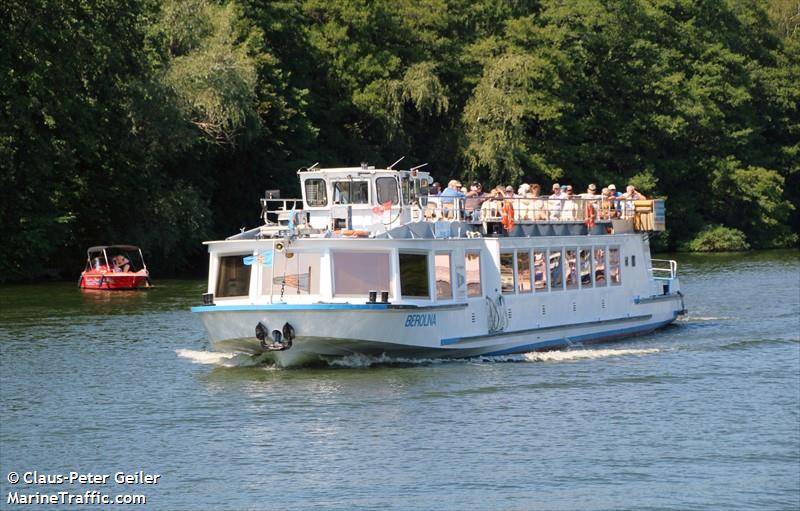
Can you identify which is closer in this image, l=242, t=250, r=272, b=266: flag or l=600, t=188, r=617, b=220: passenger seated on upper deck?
l=242, t=250, r=272, b=266: flag

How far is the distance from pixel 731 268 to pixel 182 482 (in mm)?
50054

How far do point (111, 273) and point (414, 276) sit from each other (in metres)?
25.9

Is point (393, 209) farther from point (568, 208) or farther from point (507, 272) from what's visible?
point (568, 208)

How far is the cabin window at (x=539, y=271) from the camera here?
121 feet

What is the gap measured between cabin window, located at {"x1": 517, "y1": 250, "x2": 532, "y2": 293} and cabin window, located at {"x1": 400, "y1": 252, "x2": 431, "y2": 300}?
3.89 m

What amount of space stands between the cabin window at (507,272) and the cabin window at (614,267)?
5.17 metres

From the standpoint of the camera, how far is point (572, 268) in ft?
127

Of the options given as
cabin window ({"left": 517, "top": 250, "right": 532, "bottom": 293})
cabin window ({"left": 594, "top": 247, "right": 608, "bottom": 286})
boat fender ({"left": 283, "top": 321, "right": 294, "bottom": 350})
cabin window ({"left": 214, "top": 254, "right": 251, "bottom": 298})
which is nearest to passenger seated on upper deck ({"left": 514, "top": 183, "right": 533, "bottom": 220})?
cabin window ({"left": 517, "top": 250, "right": 532, "bottom": 293})

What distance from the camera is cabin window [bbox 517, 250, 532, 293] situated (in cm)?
3625

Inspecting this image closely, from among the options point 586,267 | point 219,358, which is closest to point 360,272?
point 219,358

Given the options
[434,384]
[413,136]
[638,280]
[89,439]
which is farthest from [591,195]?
[413,136]

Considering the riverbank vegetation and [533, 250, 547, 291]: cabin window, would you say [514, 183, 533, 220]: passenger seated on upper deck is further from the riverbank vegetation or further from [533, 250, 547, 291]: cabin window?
the riverbank vegetation

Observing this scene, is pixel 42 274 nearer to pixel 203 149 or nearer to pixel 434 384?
pixel 203 149

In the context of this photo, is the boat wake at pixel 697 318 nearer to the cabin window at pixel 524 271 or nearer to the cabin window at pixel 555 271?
the cabin window at pixel 555 271
